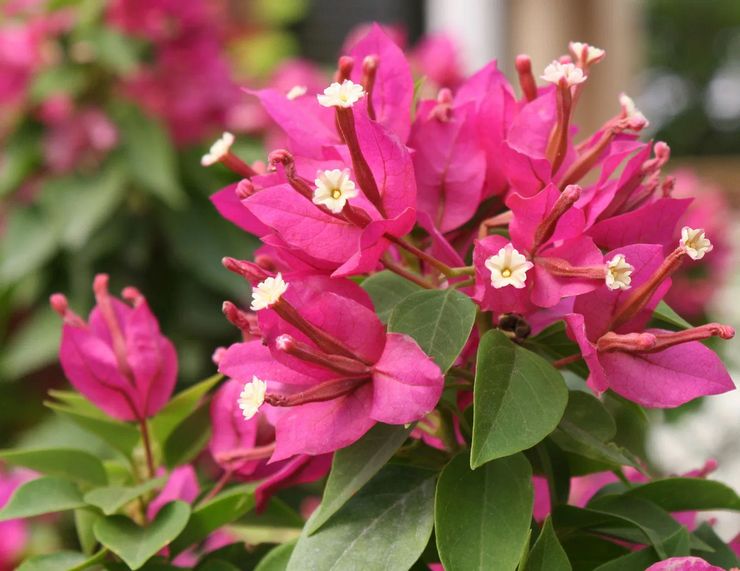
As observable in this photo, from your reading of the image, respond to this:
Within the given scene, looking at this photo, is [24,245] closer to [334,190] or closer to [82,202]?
[82,202]

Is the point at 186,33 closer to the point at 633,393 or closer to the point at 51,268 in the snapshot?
the point at 51,268

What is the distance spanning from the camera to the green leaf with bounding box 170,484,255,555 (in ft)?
1.53

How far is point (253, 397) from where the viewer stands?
0.38m

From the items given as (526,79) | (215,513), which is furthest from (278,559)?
(526,79)

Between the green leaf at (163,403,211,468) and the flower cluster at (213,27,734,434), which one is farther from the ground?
the flower cluster at (213,27,734,434)

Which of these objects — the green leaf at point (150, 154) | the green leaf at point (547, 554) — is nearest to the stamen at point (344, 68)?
the green leaf at point (547, 554)

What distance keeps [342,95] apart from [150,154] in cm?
87

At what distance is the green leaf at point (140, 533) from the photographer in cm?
44

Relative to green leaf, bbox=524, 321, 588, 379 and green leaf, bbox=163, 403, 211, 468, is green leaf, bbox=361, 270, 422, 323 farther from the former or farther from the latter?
green leaf, bbox=163, 403, 211, 468

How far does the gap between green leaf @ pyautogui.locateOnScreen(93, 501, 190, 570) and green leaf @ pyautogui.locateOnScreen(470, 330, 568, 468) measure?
168 millimetres

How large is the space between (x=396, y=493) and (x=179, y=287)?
0.89 metres

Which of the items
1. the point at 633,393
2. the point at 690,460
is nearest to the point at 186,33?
the point at 633,393

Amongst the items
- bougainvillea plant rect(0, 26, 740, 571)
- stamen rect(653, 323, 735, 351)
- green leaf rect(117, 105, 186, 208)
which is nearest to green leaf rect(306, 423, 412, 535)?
bougainvillea plant rect(0, 26, 740, 571)

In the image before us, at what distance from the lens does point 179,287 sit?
A: 1266mm
